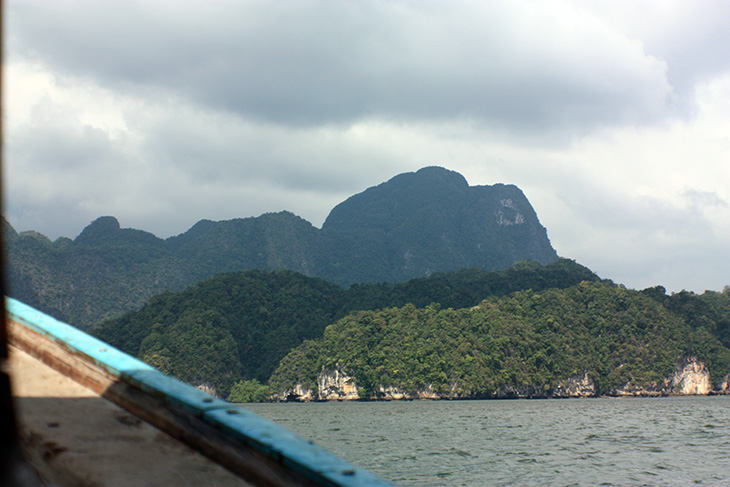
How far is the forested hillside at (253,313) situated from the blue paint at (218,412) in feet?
303

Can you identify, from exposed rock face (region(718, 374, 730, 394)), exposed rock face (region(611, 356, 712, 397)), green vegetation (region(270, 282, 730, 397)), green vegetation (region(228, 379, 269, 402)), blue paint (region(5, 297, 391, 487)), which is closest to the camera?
blue paint (region(5, 297, 391, 487))

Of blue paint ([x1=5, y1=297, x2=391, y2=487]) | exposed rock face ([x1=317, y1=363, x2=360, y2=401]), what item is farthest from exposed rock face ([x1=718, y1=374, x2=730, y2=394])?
blue paint ([x1=5, y1=297, x2=391, y2=487])

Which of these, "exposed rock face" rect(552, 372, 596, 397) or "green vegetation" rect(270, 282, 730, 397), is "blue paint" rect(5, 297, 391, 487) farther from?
"exposed rock face" rect(552, 372, 596, 397)

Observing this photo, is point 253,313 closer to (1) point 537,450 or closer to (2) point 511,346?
(2) point 511,346

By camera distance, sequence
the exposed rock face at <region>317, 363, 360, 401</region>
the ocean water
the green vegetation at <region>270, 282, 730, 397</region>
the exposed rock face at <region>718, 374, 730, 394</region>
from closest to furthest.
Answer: the ocean water < the green vegetation at <region>270, 282, 730, 397</region> < the exposed rock face at <region>317, 363, 360, 401</region> < the exposed rock face at <region>718, 374, 730, 394</region>

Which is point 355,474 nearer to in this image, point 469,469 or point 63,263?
point 469,469

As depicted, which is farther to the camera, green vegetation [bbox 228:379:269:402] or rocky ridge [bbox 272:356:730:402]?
green vegetation [bbox 228:379:269:402]

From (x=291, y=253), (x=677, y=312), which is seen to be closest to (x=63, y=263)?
(x=291, y=253)

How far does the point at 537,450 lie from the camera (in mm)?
29938

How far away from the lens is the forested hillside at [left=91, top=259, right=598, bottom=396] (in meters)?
96.5

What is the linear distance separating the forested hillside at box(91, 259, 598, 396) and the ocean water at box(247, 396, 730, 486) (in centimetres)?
5302

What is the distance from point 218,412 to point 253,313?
4491 inches

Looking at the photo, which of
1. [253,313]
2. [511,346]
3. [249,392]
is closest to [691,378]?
[511,346]

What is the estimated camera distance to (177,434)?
241cm
